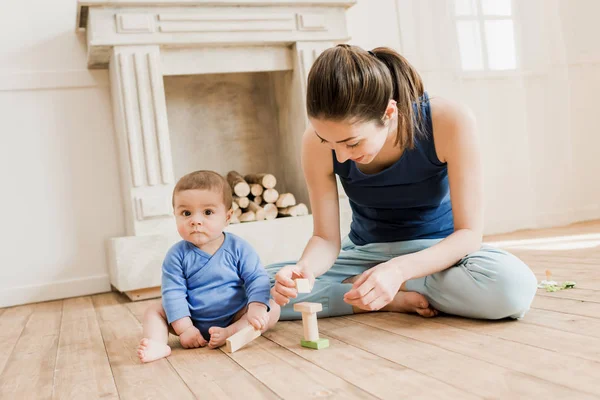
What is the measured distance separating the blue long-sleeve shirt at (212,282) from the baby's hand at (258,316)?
2cm

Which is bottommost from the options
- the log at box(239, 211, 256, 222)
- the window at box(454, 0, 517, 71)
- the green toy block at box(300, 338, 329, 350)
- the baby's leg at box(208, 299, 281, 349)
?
the green toy block at box(300, 338, 329, 350)

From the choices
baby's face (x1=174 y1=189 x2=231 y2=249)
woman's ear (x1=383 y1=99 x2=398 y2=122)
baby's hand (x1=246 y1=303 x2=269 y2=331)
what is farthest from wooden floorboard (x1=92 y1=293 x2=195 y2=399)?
woman's ear (x1=383 y1=99 x2=398 y2=122)

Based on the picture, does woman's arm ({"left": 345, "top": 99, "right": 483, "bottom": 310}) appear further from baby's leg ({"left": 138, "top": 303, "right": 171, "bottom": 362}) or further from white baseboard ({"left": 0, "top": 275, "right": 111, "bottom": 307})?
white baseboard ({"left": 0, "top": 275, "right": 111, "bottom": 307})

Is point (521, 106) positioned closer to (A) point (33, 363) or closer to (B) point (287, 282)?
(B) point (287, 282)

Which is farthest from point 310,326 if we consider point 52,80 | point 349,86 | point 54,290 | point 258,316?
point 52,80

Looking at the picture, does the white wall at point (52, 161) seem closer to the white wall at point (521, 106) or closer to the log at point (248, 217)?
the log at point (248, 217)

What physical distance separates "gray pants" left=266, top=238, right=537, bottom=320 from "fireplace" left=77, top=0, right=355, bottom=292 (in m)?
0.98

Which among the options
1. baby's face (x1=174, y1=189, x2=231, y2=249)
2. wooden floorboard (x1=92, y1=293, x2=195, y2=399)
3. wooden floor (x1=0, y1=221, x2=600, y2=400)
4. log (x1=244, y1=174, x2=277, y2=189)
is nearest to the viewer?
wooden floor (x1=0, y1=221, x2=600, y2=400)

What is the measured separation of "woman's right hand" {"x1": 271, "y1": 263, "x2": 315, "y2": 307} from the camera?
1.38 m

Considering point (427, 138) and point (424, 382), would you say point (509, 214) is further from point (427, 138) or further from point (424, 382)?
point (424, 382)

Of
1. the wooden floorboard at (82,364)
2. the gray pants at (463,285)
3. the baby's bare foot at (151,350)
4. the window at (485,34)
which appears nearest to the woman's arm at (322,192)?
the gray pants at (463,285)

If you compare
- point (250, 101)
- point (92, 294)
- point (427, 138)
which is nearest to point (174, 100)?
point (250, 101)

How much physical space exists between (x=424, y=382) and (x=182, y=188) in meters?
0.84

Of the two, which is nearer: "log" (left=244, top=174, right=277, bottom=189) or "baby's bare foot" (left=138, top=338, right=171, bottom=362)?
"baby's bare foot" (left=138, top=338, right=171, bottom=362)
